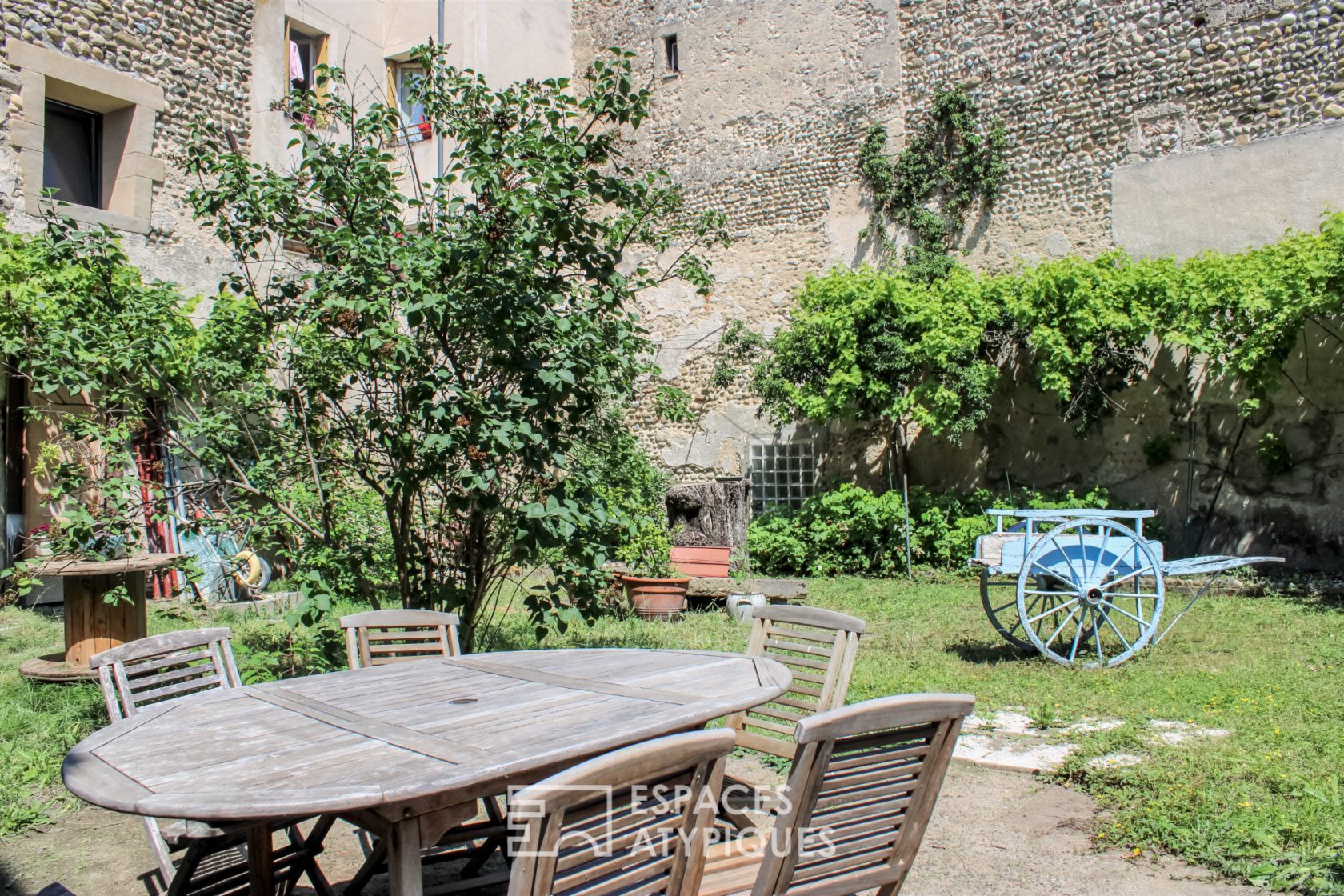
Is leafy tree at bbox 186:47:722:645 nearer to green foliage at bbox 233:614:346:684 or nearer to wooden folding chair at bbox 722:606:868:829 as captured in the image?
green foliage at bbox 233:614:346:684

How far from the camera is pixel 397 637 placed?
353 centimetres

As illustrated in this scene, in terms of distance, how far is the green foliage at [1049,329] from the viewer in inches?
335

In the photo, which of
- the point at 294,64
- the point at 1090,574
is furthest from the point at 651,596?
the point at 294,64

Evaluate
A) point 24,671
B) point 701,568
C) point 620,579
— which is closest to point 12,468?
point 24,671

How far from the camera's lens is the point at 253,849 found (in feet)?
8.03

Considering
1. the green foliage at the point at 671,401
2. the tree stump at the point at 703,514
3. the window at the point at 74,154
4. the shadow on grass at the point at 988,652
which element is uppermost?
the window at the point at 74,154

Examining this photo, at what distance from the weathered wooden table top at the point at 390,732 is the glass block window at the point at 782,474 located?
357 inches

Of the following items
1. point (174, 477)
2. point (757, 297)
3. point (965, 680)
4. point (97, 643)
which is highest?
point (757, 297)

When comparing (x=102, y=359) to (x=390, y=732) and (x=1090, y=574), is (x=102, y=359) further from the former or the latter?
(x=1090, y=574)

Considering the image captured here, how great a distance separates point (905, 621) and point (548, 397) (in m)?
4.54

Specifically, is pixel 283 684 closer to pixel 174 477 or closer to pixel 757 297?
pixel 174 477

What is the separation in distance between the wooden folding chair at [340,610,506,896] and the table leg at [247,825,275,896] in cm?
35

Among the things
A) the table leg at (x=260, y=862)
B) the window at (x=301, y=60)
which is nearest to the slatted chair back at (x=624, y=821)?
the table leg at (x=260, y=862)

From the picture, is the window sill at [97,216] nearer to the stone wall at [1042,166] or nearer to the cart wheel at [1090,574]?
the stone wall at [1042,166]
